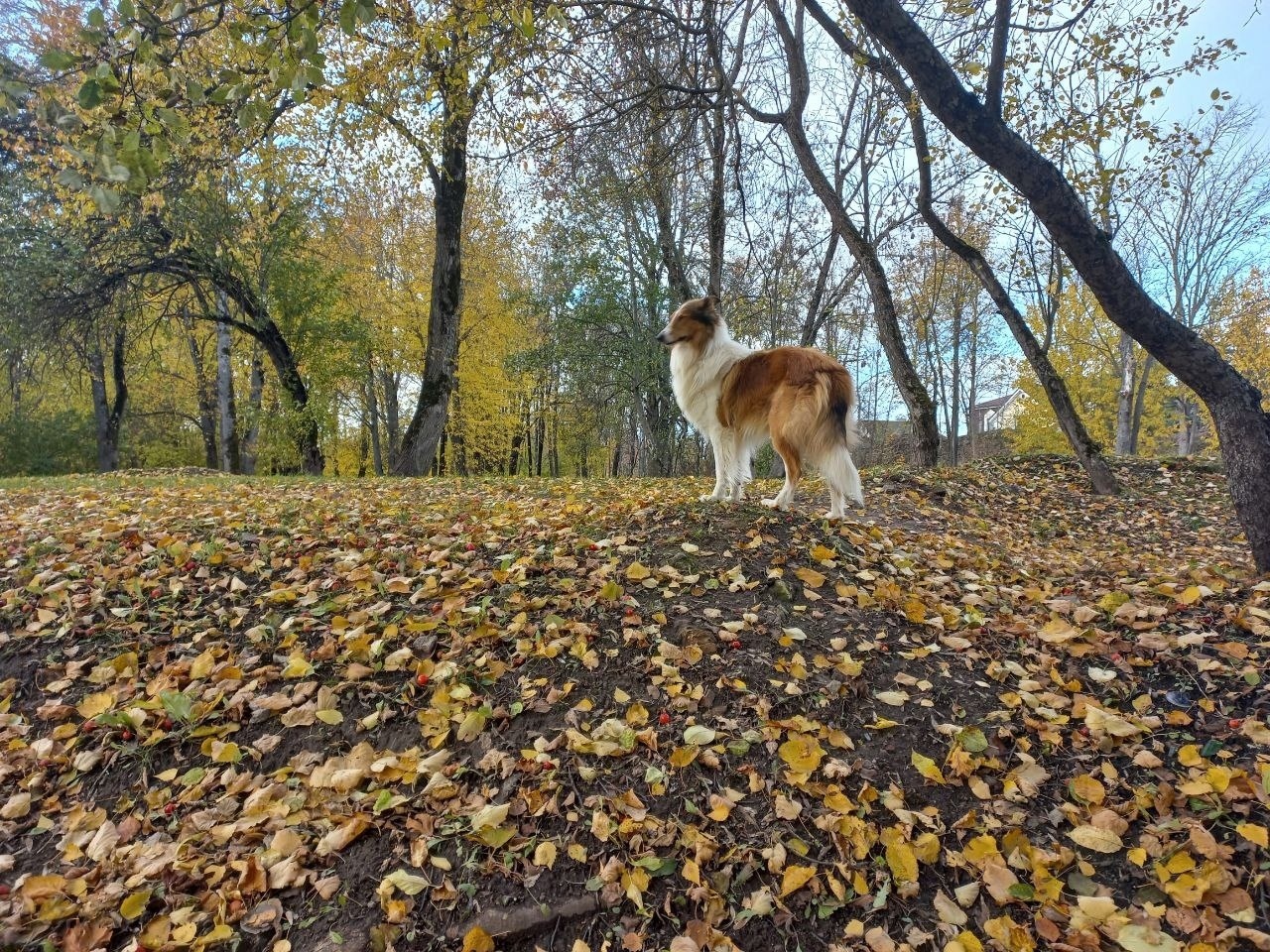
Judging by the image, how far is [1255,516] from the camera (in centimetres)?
416

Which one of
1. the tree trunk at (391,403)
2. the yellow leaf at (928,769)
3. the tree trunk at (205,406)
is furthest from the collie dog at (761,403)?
the tree trunk at (205,406)

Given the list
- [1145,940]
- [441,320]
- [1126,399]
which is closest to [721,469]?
[1145,940]

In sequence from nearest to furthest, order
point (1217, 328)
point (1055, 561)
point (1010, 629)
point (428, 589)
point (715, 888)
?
point (715, 888) → point (1010, 629) → point (428, 589) → point (1055, 561) → point (1217, 328)

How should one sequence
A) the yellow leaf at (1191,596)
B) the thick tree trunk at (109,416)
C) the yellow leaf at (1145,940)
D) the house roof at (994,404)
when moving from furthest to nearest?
1. the house roof at (994,404)
2. the thick tree trunk at (109,416)
3. the yellow leaf at (1191,596)
4. the yellow leaf at (1145,940)

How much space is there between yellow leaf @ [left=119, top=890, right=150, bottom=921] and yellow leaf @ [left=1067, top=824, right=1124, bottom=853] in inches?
133

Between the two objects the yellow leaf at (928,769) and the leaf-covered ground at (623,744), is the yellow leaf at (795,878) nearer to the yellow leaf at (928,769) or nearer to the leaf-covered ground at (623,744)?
the leaf-covered ground at (623,744)

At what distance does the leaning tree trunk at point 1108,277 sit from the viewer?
3.99 metres

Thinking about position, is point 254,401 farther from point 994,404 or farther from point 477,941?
point 994,404

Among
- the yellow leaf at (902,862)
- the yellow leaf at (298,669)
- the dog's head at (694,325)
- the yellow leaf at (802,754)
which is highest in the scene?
the dog's head at (694,325)

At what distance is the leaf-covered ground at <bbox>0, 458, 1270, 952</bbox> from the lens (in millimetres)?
2092

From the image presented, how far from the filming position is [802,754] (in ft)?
8.71

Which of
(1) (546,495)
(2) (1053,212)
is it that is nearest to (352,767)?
(1) (546,495)

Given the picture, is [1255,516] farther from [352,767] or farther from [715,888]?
[352,767]

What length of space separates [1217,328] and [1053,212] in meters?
27.4
